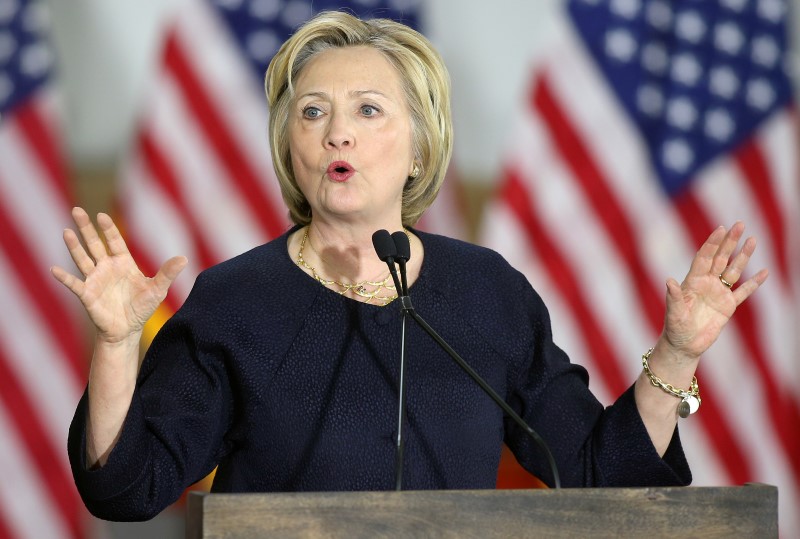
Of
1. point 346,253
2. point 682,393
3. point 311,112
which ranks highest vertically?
point 311,112

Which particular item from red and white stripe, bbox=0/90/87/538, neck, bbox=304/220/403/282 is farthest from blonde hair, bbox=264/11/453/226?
red and white stripe, bbox=0/90/87/538

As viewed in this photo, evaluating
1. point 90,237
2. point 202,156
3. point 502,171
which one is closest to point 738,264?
point 90,237

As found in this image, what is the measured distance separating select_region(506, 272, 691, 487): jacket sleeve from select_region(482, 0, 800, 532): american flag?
4.89 ft

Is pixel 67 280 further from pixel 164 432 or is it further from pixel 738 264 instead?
pixel 738 264

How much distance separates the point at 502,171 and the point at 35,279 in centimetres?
151

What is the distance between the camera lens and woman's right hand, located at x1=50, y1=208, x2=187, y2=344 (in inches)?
62.7

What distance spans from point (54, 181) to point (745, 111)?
2.28 metres

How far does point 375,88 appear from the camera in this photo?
2041 millimetres

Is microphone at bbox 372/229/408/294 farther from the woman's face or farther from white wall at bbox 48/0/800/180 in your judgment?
white wall at bbox 48/0/800/180

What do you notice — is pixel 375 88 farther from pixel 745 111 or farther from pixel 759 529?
Result: pixel 745 111

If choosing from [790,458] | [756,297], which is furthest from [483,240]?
[790,458]

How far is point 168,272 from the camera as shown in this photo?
5.31ft

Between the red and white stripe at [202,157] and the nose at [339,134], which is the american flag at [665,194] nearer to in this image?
the red and white stripe at [202,157]

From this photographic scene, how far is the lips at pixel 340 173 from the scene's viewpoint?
6.51ft
